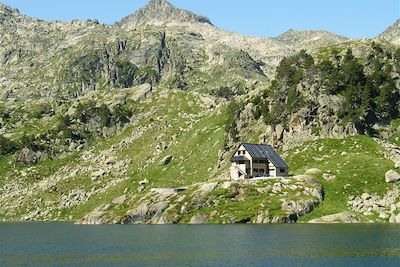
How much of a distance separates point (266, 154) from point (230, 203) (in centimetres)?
2825

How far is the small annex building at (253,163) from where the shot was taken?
152m

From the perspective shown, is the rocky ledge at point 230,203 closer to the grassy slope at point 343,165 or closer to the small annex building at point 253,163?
the grassy slope at point 343,165

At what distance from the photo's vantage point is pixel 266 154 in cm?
15575

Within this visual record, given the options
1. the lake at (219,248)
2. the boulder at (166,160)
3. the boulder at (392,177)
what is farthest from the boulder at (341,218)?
the boulder at (166,160)

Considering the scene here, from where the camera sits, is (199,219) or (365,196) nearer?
(365,196)

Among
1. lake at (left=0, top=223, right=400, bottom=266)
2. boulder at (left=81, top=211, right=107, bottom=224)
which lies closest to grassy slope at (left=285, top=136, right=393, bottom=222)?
lake at (left=0, top=223, right=400, bottom=266)

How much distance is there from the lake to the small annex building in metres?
43.2

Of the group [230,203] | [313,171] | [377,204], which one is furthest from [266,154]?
[377,204]

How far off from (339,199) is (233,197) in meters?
24.8

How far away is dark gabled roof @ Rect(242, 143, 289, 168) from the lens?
151m

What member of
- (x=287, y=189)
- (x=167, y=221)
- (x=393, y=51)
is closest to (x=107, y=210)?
(x=167, y=221)

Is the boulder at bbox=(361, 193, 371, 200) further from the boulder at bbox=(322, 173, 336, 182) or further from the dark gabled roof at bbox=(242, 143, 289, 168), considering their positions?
the dark gabled roof at bbox=(242, 143, 289, 168)

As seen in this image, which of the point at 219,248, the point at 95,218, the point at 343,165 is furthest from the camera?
the point at 95,218

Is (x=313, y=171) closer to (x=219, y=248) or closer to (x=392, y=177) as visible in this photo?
(x=392, y=177)
